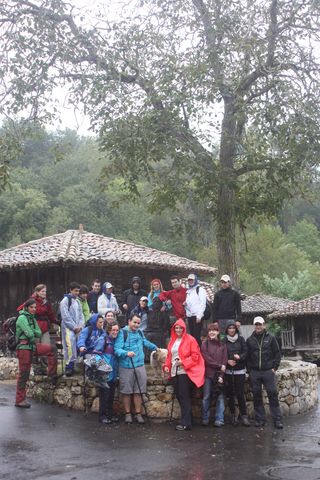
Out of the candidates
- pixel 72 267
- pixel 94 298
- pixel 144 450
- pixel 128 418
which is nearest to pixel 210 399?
pixel 128 418

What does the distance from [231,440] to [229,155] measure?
6889mm

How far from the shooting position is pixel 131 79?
13.2 meters

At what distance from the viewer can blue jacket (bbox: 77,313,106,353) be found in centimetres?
969

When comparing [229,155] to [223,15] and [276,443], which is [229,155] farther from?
[276,443]

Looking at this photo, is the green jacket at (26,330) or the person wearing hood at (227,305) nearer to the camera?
the green jacket at (26,330)

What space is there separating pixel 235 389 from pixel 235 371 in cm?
31

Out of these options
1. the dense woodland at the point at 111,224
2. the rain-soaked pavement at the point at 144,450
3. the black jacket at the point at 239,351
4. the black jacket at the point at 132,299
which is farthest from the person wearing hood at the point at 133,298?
the dense woodland at the point at 111,224

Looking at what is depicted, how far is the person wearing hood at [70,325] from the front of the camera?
1080cm

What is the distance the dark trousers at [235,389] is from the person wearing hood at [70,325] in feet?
9.26

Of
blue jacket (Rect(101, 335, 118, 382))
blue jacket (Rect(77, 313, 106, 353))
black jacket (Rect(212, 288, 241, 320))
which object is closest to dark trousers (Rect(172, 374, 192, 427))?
blue jacket (Rect(101, 335, 118, 382))

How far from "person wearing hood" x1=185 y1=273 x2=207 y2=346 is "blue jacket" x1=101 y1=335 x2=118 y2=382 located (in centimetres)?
175

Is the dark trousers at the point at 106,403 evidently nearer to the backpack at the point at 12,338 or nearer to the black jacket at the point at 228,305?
the backpack at the point at 12,338

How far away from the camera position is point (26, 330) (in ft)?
32.1

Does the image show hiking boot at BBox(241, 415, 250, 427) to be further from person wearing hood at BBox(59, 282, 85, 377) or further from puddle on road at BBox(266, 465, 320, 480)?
person wearing hood at BBox(59, 282, 85, 377)
